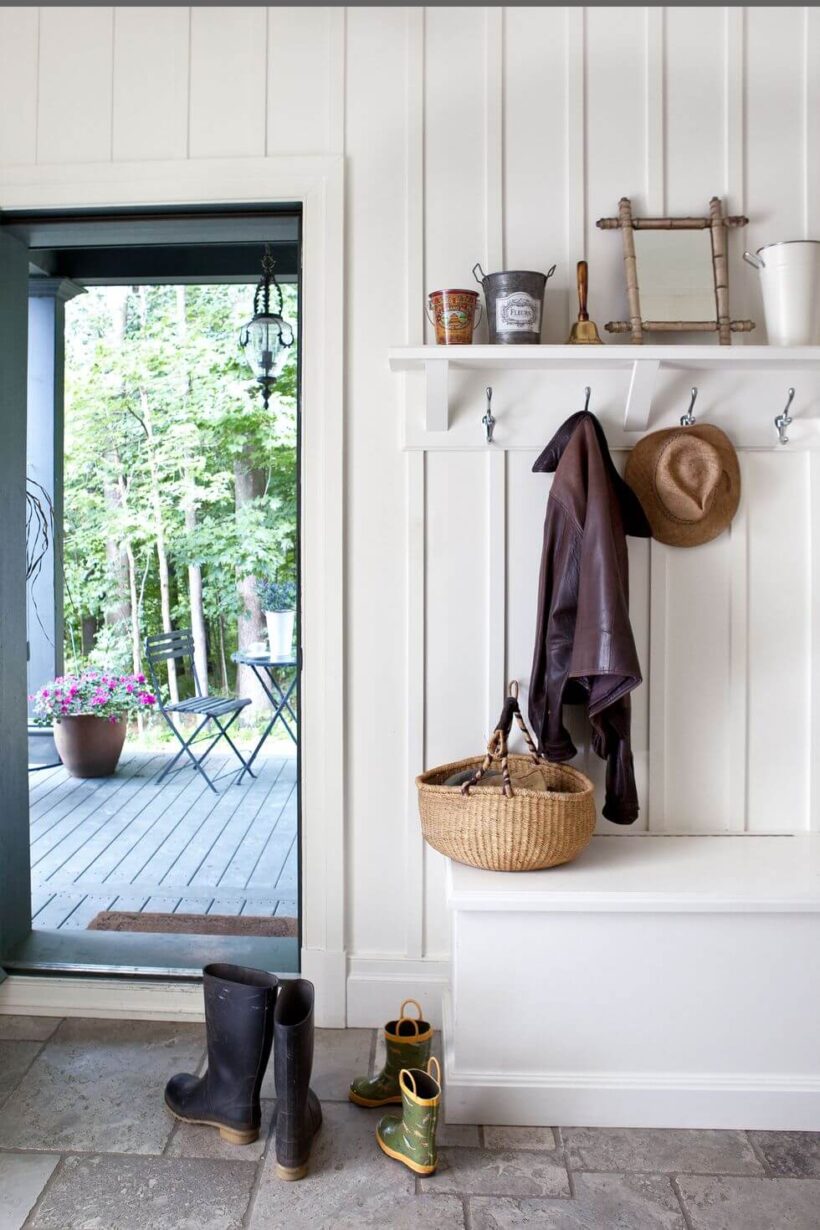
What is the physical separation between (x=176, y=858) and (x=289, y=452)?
2.17m

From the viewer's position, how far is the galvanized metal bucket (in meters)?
2.21

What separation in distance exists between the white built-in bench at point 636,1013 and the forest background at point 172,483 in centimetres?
292

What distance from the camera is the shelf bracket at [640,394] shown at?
87.0 inches

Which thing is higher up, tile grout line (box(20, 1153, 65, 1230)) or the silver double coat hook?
the silver double coat hook

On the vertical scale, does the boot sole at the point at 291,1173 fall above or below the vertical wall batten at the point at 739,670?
below

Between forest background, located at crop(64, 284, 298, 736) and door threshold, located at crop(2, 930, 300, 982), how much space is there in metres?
1.99

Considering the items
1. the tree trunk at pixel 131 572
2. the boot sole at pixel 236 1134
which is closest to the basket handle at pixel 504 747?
the boot sole at pixel 236 1134

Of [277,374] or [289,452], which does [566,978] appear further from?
[289,452]

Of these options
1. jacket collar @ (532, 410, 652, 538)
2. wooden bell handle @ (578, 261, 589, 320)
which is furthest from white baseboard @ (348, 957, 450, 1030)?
wooden bell handle @ (578, 261, 589, 320)

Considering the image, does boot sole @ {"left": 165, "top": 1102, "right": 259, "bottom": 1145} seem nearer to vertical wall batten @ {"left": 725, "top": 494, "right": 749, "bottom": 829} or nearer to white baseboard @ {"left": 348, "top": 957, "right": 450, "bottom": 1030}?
white baseboard @ {"left": 348, "top": 957, "right": 450, "bottom": 1030}

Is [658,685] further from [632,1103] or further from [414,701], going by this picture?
[632,1103]

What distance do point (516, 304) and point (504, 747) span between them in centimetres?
104

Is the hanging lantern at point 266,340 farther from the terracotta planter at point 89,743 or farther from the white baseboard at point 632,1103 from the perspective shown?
the white baseboard at point 632,1103

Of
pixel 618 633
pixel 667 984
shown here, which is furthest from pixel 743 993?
pixel 618 633
